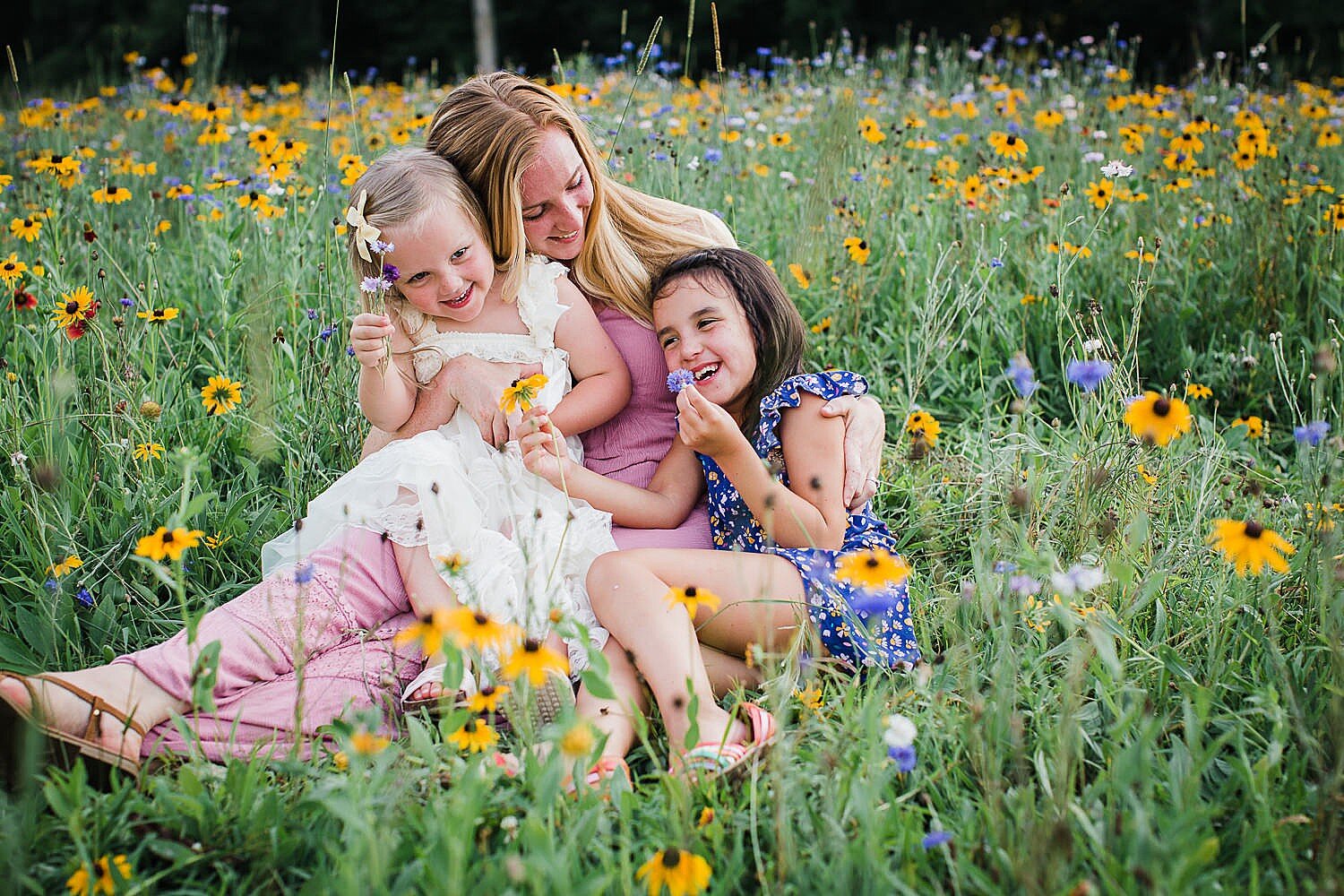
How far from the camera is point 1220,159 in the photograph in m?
3.67

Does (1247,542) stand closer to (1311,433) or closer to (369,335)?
(1311,433)

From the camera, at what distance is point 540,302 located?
2113 mm

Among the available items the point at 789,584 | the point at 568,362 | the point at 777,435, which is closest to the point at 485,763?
the point at 789,584

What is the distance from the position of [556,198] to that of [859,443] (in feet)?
2.61

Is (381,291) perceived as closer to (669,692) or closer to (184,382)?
(669,692)

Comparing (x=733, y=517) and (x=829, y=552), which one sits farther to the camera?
(x=733, y=517)

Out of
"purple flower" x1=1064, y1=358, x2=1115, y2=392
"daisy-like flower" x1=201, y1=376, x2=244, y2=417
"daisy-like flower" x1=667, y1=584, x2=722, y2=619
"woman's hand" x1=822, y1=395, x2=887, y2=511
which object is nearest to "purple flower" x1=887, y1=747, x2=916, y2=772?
"daisy-like flower" x1=667, y1=584, x2=722, y2=619

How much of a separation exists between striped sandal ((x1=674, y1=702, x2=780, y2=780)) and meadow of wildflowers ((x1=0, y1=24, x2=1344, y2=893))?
3 centimetres

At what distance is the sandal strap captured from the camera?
4.70ft

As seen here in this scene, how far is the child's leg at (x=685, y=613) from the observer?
1.51m

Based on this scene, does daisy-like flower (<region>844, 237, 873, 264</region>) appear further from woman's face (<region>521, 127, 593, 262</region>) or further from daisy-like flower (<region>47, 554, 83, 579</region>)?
daisy-like flower (<region>47, 554, 83, 579</region>)

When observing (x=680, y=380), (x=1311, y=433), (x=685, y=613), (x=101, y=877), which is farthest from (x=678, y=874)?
(x=1311, y=433)

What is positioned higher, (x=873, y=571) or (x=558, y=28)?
(x=558, y=28)

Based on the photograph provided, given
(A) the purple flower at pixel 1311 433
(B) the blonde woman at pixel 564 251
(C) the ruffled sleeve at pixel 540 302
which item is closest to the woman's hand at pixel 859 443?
(B) the blonde woman at pixel 564 251
